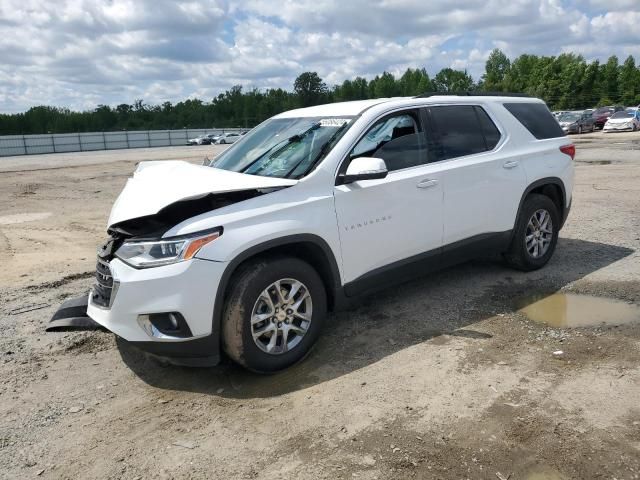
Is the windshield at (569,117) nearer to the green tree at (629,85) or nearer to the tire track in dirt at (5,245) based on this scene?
the tire track in dirt at (5,245)

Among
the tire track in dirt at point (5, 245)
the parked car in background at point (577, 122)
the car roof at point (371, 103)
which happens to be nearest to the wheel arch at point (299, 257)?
the car roof at point (371, 103)

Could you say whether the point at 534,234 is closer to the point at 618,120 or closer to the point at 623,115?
the point at 618,120

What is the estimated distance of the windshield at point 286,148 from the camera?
14.0 feet

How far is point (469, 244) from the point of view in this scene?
518cm

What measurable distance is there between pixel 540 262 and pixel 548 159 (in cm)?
112

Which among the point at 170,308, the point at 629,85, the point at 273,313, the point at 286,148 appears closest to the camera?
the point at 170,308

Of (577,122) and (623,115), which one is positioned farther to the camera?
(577,122)

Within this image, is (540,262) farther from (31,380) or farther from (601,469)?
(31,380)

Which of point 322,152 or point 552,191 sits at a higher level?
point 322,152

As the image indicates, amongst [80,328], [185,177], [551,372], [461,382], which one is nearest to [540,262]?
[551,372]

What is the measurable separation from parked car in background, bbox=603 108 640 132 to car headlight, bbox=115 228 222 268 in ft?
120

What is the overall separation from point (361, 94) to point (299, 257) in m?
112

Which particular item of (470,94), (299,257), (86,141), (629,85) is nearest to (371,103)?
(470,94)

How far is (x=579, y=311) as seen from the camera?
4.89m
